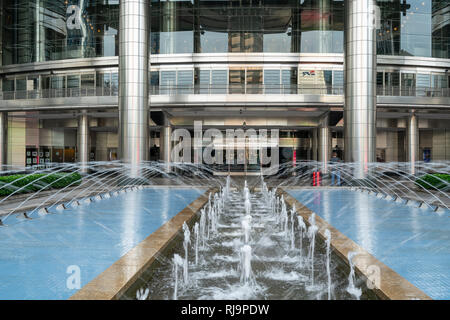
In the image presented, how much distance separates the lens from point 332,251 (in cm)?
747

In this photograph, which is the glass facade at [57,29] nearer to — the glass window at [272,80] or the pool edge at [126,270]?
the glass window at [272,80]

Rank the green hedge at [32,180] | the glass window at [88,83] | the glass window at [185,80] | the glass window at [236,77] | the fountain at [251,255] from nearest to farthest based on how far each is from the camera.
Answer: the fountain at [251,255] < the green hedge at [32,180] < the glass window at [185,80] < the glass window at [236,77] < the glass window at [88,83]

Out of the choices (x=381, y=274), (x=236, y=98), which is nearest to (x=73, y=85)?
(x=236, y=98)

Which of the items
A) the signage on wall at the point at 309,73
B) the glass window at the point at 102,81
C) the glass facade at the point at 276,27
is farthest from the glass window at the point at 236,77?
the glass window at the point at 102,81

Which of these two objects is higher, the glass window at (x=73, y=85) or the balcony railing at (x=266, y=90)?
the glass window at (x=73, y=85)

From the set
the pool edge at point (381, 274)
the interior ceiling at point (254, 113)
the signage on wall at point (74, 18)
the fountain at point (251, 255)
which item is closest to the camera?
the pool edge at point (381, 274)

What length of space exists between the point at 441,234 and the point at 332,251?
358 cm

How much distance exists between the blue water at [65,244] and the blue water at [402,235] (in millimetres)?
5030

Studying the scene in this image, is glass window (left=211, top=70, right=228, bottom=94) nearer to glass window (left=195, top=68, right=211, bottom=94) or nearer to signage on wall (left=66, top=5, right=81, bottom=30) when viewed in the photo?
glass window (left=195, top=68, right=211, bottom=94)

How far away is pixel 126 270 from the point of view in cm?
579

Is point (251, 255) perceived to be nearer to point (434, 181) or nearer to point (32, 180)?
point (32, 180)

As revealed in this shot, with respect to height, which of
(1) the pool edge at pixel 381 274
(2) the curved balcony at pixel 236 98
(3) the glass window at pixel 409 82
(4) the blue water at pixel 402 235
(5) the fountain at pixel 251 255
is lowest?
(5) the fountain at pixel 251 255

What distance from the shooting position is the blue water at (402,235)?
5.95 meters

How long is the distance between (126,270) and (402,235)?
6739 millimetres
